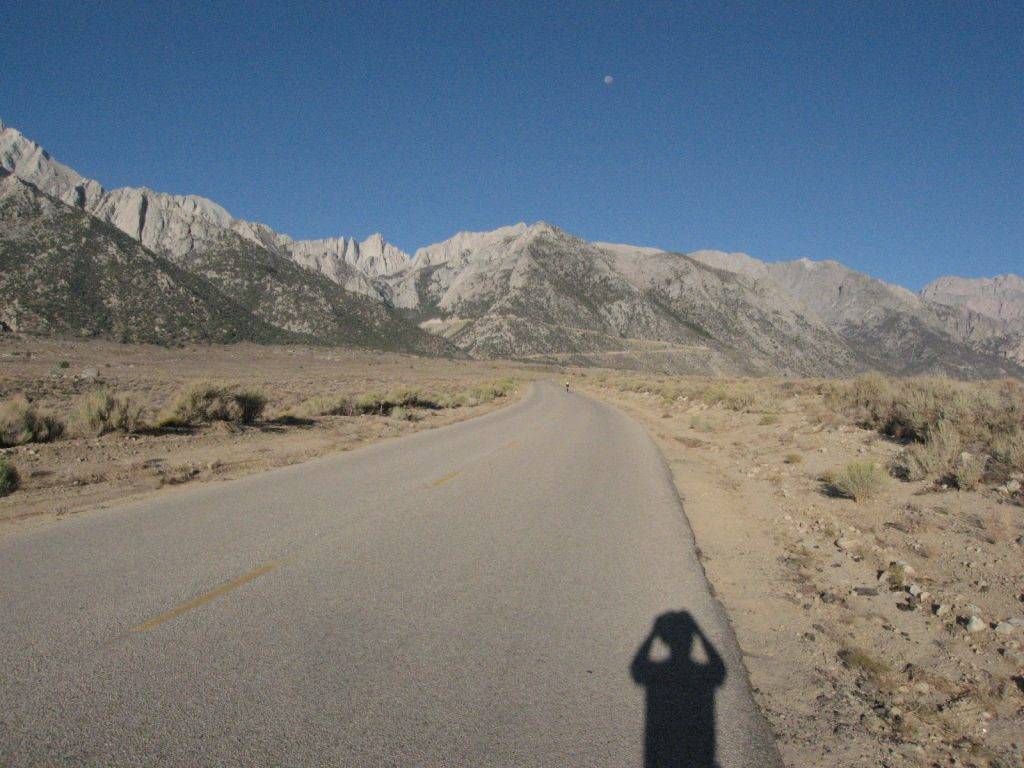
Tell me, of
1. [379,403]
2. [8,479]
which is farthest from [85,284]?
[8,479]

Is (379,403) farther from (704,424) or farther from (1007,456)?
(1007,456)

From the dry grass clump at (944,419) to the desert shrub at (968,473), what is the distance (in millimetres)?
28

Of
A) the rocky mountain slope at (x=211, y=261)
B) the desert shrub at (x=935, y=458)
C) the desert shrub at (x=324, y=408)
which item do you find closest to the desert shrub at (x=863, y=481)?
the desert shrub at (x=935, y=458)

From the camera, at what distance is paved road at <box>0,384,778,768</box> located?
120 inches

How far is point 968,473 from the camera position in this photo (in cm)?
889

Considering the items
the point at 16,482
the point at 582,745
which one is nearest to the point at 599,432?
the point at 16,482

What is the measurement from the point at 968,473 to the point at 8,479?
52.1ft

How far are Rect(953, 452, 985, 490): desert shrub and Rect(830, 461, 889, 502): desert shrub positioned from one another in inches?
39.9

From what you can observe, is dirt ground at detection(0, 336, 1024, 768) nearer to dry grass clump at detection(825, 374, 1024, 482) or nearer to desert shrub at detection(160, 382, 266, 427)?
dry grass clump at detection(825, 374, 1024, 482)

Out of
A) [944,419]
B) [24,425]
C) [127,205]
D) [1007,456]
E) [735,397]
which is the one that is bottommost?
[24,425]

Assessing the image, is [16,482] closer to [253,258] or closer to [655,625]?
[655,625]

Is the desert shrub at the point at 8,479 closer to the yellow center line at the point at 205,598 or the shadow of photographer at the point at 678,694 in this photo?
the yellow center line at the point at 205,598

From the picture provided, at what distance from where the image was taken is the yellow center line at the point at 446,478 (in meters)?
10.2

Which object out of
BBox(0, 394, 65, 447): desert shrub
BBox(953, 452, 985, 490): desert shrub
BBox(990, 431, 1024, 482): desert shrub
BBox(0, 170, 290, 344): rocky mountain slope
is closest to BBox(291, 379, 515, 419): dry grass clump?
BBox(0, 394, 65, 447): desert shrub
